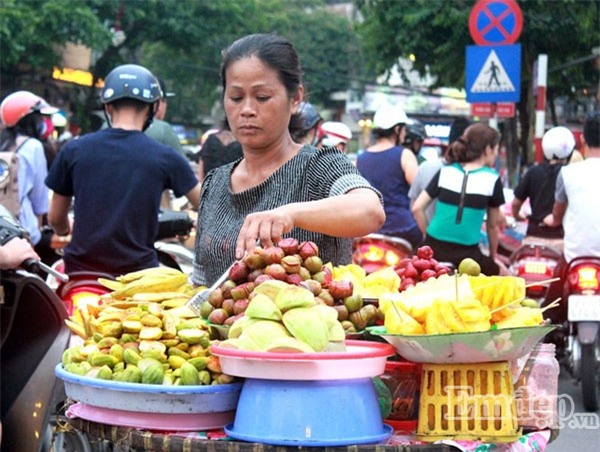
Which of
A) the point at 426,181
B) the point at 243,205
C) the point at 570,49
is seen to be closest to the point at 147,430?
the point at 243,205

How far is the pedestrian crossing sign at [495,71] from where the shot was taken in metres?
13.9

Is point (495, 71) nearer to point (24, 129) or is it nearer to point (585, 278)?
point (585, 278)

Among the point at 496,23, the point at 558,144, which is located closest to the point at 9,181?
the point at 558,144

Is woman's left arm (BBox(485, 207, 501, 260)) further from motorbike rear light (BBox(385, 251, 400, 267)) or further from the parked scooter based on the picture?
the parked scooter

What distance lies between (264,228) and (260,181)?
822 mm

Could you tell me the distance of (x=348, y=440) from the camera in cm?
281

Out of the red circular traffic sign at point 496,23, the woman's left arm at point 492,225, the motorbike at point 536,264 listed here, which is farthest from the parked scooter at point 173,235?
the red circular traffic sign at point 496,23

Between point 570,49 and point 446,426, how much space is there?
88.6 ft

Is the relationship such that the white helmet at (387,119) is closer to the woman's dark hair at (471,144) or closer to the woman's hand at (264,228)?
the woman's dark hair at (471,144)

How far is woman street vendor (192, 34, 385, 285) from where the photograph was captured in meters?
3.78

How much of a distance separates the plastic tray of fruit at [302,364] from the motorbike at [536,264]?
683 cm

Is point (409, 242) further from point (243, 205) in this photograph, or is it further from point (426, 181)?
point (243, 205)

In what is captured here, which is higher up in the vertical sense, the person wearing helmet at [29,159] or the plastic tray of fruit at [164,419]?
the person wearing helmet at [29,159]

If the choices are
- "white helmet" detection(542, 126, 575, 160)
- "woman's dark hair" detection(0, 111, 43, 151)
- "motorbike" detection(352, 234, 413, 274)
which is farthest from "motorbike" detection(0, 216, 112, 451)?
"white helmet" detection(542, 126, 575, 160)
